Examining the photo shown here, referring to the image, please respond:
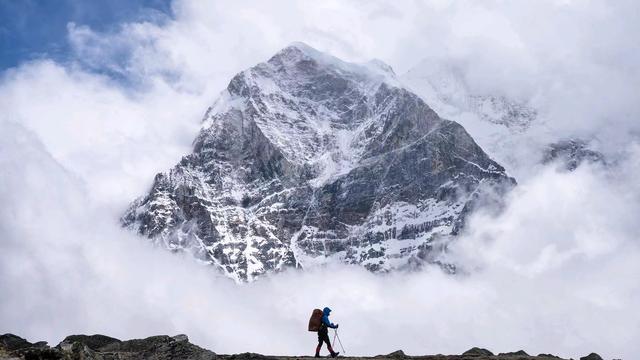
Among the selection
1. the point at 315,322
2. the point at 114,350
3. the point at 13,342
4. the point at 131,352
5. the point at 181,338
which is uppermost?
the point at 13,342

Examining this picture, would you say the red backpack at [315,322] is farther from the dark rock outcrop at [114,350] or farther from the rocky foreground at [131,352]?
the dark rock outcrop at [114,350]

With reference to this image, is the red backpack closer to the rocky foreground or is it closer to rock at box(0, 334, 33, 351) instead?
the rocky foreground

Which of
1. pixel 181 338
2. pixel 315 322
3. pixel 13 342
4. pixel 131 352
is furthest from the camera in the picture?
pixel 13 342

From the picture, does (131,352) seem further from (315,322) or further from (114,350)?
(315,322)

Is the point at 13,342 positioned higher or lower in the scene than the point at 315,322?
higher

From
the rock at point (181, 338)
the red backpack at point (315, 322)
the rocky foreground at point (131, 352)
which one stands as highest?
the red backpack at point (315, 322)

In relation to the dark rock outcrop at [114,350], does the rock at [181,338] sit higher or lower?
higher

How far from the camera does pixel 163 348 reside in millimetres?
36344

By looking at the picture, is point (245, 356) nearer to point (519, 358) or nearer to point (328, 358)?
point (328, 358)

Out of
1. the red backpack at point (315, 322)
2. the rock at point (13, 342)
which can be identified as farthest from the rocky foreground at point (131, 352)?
the red backpack at point (315, 322)

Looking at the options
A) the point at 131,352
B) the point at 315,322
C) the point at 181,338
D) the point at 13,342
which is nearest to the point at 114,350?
the point at 131,352

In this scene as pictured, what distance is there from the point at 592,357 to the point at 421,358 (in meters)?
9.43

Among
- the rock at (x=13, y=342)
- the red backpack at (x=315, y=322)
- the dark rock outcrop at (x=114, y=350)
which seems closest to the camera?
the dark rock outcrop at (x=114, y=350)

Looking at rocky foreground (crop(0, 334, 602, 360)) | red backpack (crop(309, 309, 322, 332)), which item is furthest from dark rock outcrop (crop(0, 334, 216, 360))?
red backpack (crop(309, 309, 322, 332))
